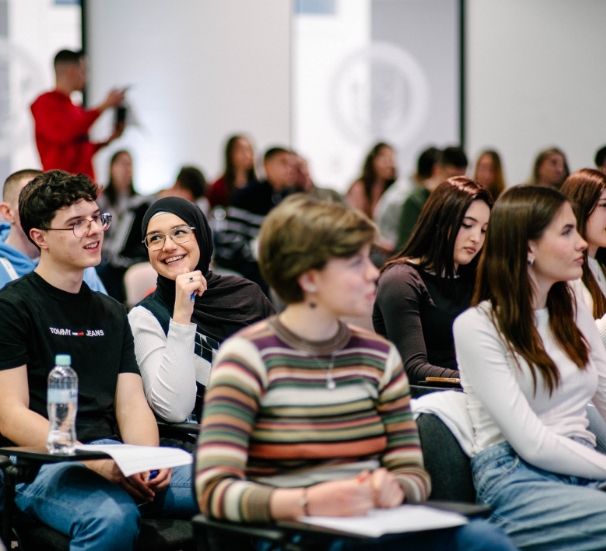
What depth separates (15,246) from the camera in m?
3.46

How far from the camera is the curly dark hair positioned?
2648 millimetres

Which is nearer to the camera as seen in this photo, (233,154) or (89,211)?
(89,211)

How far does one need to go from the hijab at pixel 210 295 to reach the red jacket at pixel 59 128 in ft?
8.83

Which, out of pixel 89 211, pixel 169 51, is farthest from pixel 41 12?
pixel 89 211

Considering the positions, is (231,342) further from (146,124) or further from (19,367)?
(146,124)

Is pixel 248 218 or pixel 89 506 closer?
pixel 89 506

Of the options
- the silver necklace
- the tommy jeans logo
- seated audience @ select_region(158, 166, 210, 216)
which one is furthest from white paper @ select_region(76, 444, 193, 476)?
seated audience @ select_region(158, 166, 210, 216)

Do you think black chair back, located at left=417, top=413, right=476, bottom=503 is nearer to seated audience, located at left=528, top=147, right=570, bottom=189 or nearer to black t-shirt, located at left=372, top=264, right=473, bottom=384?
black t-shirt, located at left=372, top=264, right=473, bottom=384

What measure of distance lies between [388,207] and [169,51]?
3023 mm

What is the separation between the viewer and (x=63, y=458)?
206 cm

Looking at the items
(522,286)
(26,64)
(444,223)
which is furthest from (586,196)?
(26,64)

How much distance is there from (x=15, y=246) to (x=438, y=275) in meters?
1.67

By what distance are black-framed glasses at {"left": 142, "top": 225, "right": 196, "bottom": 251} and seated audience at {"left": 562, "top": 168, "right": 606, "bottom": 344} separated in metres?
1.52

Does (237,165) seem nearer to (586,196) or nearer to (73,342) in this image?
(586,196)
